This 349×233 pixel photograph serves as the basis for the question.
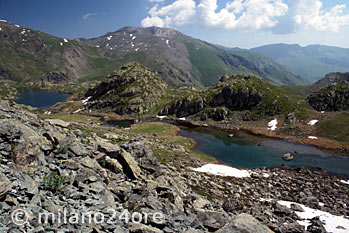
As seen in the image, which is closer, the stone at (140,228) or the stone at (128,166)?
the stone at (140,228)

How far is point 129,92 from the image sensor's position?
156375mm

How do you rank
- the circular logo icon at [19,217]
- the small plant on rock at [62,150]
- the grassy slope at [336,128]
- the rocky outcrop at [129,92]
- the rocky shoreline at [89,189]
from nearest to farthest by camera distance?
the circular logo icon at [19,217]
the rocky shoreline at [89,189]
the small plant on rock at [62,150]
the grassy slope at [336,128]
the rocky outcrop at [129,92]

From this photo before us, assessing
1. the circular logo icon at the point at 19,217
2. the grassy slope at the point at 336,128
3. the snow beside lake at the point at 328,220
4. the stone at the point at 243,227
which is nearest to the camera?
the circular logo icon at the point at 19,217

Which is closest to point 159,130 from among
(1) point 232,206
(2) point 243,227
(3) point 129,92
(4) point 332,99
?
(1) point 232,206

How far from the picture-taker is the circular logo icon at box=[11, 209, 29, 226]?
7.91 metres

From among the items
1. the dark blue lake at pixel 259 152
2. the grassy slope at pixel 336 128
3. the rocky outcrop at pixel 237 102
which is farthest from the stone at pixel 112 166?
the rocky outcrop at pixel 237 102

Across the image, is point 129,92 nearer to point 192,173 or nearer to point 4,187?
point 192,173

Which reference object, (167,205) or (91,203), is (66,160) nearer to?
(91,203)

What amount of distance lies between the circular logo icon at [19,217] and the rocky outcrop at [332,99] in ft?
435

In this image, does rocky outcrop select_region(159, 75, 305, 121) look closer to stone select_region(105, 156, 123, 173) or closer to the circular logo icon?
stone select_region(105, 156, 123, 173)

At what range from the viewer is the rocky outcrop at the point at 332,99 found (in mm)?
105738

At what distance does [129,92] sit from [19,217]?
152750 mm

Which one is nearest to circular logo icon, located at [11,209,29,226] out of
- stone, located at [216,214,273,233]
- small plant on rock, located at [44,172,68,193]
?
small plant on rock, located at [44,172,68,193]

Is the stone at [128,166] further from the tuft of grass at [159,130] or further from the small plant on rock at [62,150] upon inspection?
the tuft of grass at [159,130]
